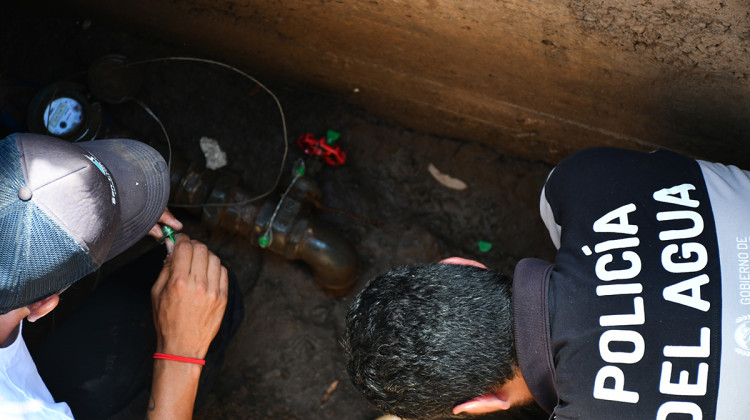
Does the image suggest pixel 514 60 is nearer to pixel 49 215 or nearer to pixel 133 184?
pixel 133 184

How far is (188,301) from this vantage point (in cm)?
208

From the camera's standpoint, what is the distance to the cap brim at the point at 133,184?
1898 millimetres

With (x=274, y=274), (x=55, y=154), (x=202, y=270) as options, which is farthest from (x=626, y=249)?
(x=274, y=274)

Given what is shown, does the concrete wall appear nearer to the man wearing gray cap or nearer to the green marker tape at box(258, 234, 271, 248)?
the green marker tape at box(258, 234, 271, 248)

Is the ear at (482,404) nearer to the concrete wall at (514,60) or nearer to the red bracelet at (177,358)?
the red bracelet at (177,358)

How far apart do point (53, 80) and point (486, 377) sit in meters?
2.69

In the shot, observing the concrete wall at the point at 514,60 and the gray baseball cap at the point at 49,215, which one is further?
the concrete wall at the point at 514,60

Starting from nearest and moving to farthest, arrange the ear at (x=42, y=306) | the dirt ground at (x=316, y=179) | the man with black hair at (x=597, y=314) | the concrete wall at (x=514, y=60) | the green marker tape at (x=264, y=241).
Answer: the man with black hair at (x=597, y=314)
the ear at (x=42, y=306)
the concrete wall at (x=514, y=60)
the green marker tape at (x=264, y=241)
the dirt ground at (x=316, y=179)

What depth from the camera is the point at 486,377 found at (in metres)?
1.71

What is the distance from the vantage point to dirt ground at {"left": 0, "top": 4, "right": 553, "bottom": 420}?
9.68 ft

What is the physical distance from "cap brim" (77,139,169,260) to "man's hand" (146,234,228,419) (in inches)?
7.6

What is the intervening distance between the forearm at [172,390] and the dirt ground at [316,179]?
0.84 meters

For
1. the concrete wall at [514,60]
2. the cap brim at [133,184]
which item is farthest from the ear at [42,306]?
the concrete wall at [514,60]

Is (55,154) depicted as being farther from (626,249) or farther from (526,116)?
(526,116)
